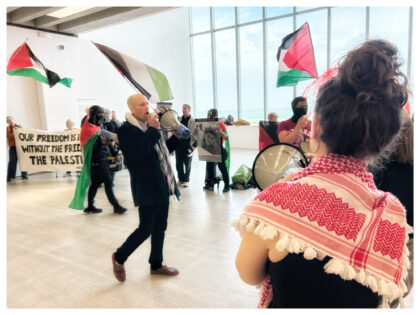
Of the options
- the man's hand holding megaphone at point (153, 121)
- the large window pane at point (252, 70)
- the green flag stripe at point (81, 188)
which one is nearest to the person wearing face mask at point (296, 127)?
the man's hand holding megaphone at point (153, 121)

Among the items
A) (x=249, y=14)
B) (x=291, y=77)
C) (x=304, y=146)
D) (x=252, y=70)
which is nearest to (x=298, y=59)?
(x=291, y=77)

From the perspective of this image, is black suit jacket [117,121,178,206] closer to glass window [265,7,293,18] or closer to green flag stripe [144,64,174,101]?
green flag stripe [144,64,174,101]

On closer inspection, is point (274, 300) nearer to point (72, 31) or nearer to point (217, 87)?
point (72, 31)

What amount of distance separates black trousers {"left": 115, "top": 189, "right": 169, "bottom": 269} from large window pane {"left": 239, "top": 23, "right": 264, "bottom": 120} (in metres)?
9.87

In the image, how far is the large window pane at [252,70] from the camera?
11352 mm

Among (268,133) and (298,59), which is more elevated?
(298,59)

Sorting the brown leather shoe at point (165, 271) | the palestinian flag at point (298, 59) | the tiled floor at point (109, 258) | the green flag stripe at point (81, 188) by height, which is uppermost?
the palestinian flag at point (298, 59)

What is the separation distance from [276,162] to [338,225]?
1.51 metres

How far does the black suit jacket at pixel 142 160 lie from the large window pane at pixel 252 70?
32.3 ft

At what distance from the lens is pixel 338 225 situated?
0.69 metres

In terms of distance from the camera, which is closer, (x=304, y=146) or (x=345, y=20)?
(x=304, y=146)

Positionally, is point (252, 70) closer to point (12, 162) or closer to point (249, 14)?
point (249, 14)

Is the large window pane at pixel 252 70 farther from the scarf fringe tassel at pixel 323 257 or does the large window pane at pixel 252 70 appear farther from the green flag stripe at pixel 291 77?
the scarf fringe tassel at pixel 323 257

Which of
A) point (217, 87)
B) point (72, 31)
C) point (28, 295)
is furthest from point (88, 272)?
point (217, 87)
